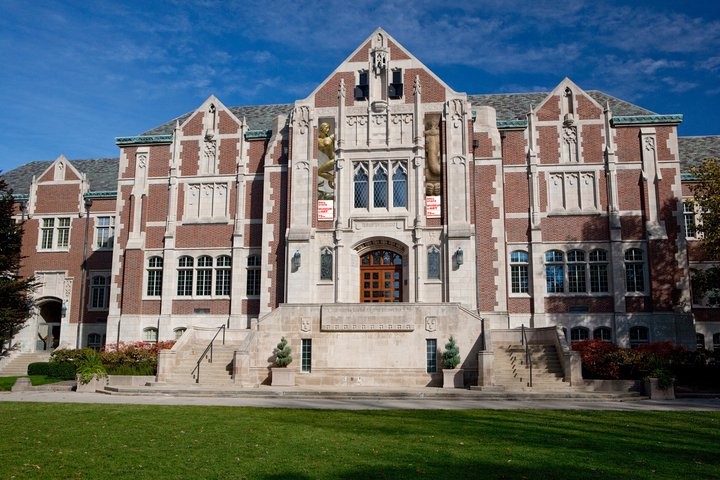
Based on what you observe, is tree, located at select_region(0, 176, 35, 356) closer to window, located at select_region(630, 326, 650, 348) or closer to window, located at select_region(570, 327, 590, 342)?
window, located at select_region(570, 327, 590, 342)

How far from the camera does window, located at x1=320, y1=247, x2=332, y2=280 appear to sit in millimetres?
31844

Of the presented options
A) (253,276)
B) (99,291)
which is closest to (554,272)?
(253,276)

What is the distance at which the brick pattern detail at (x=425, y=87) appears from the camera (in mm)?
32969

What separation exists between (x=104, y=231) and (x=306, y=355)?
785 inches

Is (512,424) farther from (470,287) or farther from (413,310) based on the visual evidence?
(470,287)

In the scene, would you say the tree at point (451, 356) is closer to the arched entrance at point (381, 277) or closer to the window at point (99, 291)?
the arched entrance at point (381, 277)

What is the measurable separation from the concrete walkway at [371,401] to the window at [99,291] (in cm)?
1619

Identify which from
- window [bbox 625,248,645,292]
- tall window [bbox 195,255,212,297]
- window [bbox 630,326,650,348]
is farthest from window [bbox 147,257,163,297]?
window [bbox 630,326,650,348]

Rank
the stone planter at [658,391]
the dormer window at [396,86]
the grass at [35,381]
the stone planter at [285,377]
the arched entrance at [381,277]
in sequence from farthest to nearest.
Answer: the dormer window at [396,86], the arched entrance at [381,277], the grass at [35,381], the stone planter at [285,377], the stone planter at [658,391]

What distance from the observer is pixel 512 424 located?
47.9 feet

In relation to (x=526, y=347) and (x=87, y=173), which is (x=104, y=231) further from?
(x=526, y=347)

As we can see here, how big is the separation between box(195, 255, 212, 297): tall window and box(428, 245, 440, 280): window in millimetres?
12014

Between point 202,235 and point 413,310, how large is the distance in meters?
14.5

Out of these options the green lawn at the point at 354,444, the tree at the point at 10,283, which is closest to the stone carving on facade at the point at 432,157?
the green lawn at the point at 354,444
